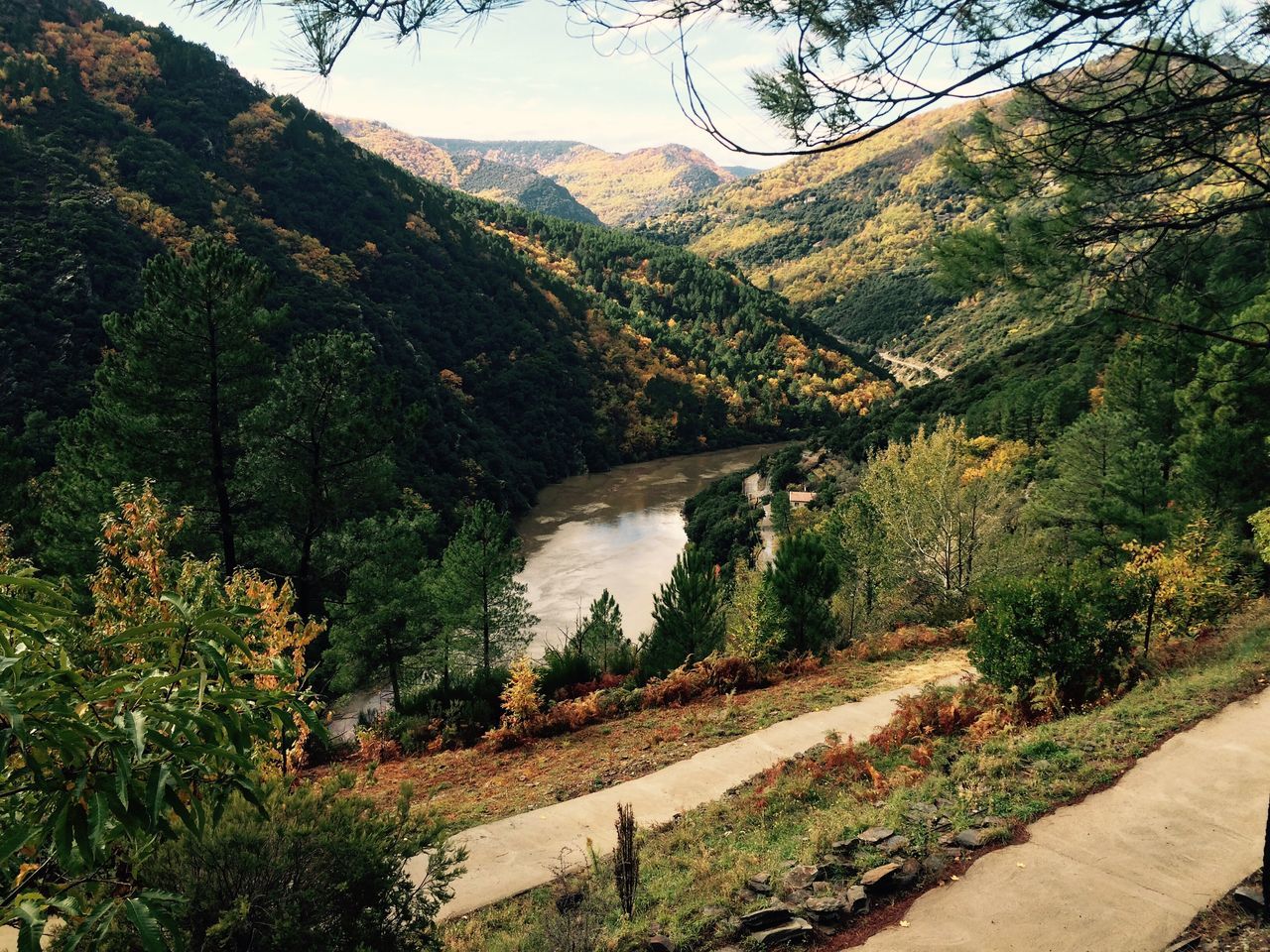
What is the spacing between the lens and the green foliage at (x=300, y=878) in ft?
11.4

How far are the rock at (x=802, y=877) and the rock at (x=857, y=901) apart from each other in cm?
33

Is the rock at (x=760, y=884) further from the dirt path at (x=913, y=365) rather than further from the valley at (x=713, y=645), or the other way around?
the dirt path at (x=913, y=365)

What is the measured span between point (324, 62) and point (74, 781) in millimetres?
2931

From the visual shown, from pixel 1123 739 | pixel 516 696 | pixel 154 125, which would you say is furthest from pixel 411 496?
pixel 154 125

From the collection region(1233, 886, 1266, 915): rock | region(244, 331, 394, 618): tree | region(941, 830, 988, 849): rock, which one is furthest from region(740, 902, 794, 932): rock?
region(244, 331, 394, 618): tree

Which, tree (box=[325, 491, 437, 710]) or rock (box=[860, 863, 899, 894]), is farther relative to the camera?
tree (box=[325, 491, 437, 710])

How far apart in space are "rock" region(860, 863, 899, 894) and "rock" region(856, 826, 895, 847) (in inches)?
16.7

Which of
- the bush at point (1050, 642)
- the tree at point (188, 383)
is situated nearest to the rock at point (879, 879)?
the bush at point (1050, 642)

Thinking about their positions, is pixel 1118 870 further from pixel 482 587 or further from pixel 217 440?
pixel 482 587

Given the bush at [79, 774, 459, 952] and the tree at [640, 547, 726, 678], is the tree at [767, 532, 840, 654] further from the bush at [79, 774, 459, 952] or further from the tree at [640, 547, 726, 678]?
the bush at [79, 774, 459, 952]

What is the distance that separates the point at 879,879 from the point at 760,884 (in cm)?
86

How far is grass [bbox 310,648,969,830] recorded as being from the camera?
8.51 m

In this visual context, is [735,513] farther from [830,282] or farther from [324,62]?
[830,282]

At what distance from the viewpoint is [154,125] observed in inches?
2552
